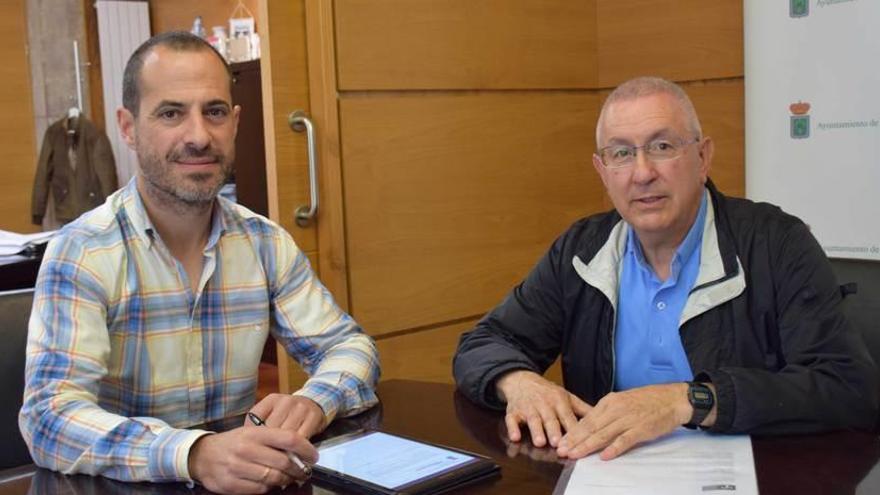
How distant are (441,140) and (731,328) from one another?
1.82 meters

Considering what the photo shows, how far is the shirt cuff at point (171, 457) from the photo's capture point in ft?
4.27

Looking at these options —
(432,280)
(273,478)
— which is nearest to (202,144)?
(273,478)

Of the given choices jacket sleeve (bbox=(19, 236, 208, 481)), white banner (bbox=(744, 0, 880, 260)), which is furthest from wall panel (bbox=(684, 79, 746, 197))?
jacket sleeve (bbox=(19, 236, 208, 481))

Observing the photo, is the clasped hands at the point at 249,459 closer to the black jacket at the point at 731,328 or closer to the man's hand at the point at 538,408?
the man's hand at the point at 538,408

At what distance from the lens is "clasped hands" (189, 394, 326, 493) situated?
125 centimetres

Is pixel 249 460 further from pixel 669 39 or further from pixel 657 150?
pixel 669 39

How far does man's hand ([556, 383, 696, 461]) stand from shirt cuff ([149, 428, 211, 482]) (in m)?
A: 0.54

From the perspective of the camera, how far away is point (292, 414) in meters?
1.51

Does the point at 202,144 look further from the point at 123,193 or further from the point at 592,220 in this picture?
the point at 592,220

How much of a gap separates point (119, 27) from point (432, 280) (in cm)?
452

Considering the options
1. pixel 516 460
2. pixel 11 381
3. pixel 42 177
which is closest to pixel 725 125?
pixel 516 460

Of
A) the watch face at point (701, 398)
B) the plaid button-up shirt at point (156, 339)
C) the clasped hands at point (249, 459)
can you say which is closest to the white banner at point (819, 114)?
the watch face at point (701, 398)

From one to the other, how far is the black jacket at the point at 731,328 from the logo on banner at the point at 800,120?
1.20 meters

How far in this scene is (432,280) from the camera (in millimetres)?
3395
